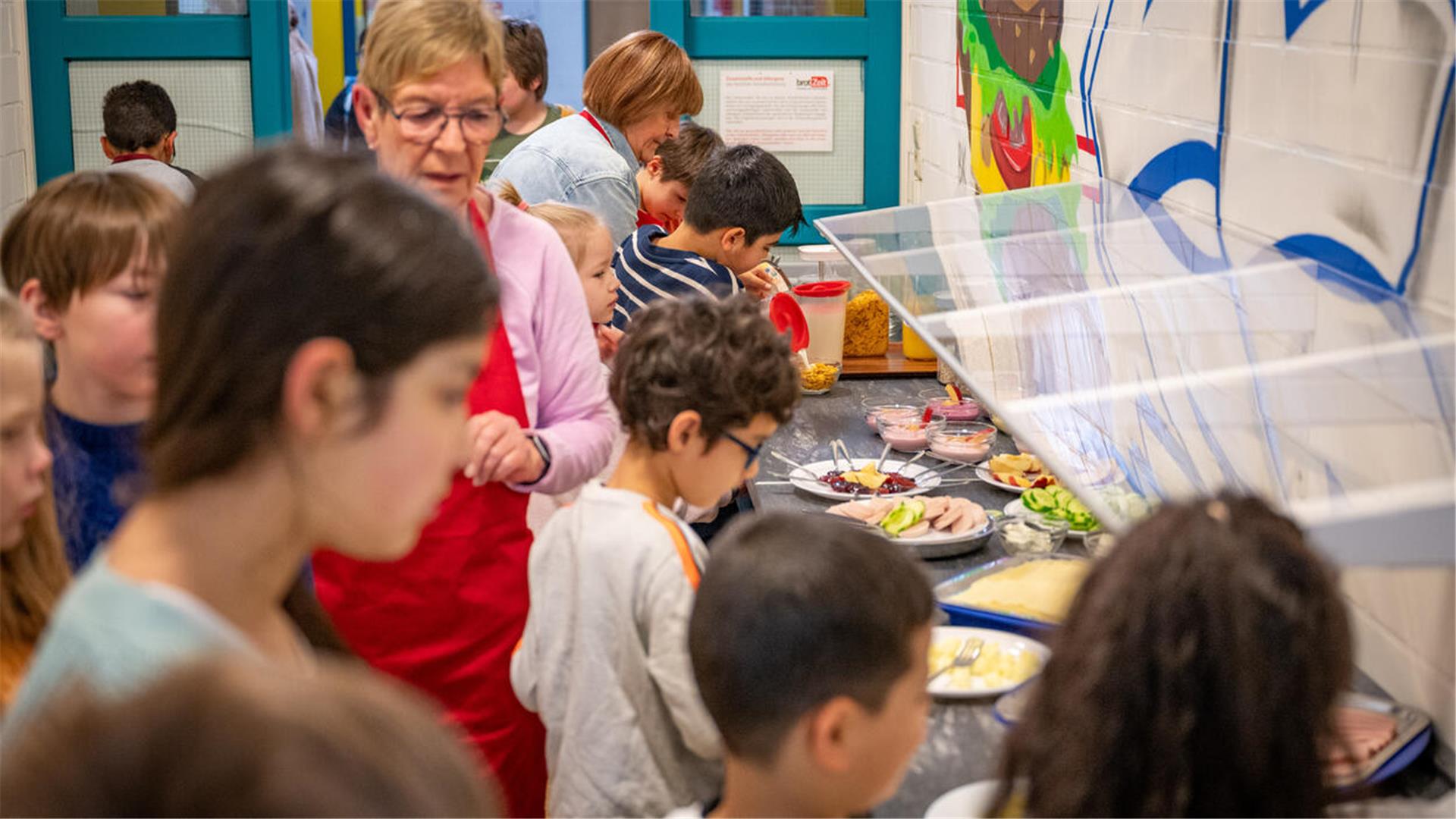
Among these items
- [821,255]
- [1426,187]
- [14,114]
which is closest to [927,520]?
[1426,187]

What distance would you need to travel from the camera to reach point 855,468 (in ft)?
11.0

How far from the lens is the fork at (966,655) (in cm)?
220

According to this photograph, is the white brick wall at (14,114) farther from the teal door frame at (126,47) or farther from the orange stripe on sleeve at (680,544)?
the orange stripe on sleeve at (680,544)

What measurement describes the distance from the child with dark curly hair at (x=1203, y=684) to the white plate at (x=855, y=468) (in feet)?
6.48

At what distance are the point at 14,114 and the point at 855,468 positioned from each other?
3.64 meters

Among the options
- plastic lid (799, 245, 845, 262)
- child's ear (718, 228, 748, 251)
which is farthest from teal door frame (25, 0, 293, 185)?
child's ear (718, 228, 748, 251)

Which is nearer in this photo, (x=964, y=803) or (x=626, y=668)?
(x=964, y=803)

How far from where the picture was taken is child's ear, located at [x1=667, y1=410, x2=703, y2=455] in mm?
2074

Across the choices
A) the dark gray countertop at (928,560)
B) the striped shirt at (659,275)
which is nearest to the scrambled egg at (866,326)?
the dark gray countertop at (928,560)

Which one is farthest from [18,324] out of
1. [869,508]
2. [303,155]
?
[869,508]

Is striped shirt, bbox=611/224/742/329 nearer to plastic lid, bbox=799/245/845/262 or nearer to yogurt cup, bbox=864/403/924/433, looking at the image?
yogurt cup, bbox=864/403/924/433

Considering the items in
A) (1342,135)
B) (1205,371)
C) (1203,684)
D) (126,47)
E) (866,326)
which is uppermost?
(126,47)

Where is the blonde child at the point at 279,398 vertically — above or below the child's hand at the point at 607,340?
above

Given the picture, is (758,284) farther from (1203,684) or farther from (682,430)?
(1203,684)
